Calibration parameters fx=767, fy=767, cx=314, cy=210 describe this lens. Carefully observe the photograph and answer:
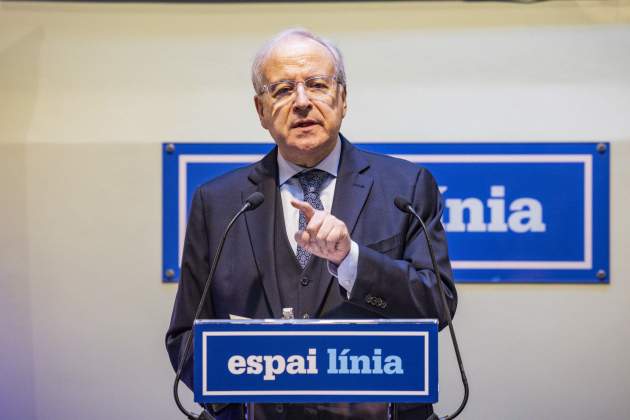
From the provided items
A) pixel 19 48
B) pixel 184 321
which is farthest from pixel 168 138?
pixel 184 321

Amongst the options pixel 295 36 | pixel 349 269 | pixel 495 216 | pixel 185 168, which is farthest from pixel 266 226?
pixel 495 216

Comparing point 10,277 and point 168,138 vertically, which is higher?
point 168,138

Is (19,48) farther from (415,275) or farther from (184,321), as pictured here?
(415,275)

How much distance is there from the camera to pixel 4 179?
288cm

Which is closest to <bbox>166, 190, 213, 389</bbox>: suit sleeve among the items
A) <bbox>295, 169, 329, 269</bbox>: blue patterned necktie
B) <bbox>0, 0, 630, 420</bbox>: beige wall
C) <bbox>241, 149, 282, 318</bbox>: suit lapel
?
<bbox>241, 149, 282, 318</bbox>: suit lapel

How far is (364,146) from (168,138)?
0.72m

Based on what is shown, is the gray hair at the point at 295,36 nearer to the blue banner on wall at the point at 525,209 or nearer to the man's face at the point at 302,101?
the man's face at the point at 302,101

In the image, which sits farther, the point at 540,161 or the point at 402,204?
the point at 540,161

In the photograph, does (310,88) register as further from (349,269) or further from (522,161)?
(522,161)

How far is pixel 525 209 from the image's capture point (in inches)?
109

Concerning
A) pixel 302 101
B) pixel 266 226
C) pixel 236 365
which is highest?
pixel 302 101

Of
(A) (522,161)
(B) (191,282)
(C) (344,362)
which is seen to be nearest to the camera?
(C) (344,362)

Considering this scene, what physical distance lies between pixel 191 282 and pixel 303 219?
11.8 inches

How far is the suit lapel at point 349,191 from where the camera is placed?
1627 mm
